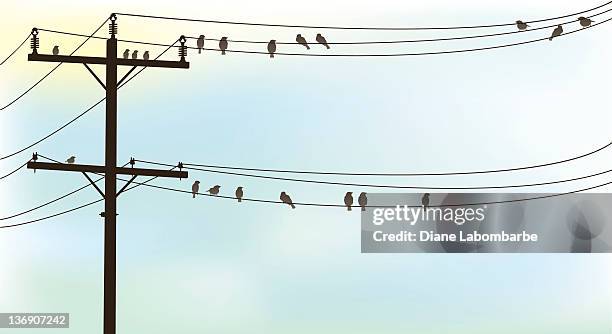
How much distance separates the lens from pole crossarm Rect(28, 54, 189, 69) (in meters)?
35.7

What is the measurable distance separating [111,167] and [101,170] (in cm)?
24

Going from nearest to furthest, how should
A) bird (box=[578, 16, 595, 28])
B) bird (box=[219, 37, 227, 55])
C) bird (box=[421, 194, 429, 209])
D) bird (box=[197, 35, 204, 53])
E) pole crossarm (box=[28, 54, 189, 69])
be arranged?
pole crossarm (box=[28, 54, 189, 69])
bird (box=[578, 16, 595, 28])
bird (box=[219, 37, 227, 55])
bird (box=[197, 35, 204, 53])
bird (box=[421, 194, 429, 209])

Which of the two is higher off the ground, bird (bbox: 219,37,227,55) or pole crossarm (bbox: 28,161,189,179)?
bird (bbox: 219,37,227,55)

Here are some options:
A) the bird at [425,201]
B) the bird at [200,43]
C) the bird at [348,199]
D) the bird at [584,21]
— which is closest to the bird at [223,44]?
the bird at [200,43]

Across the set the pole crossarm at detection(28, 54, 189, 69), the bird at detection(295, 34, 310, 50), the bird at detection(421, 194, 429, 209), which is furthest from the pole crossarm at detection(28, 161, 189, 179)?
the bird at detection(421, 194, 429, 209)

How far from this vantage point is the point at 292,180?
39781 millimetres

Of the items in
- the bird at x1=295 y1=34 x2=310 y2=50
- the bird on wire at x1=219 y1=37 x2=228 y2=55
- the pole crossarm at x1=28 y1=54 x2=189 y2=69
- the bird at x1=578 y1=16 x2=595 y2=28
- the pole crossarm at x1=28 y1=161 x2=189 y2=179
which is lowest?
the pole crossarm at x1=28 y1=161 x2=189 y2=179

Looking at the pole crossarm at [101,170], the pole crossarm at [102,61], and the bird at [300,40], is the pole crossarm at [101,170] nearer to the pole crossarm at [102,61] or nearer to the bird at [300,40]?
the pole crossarm at [102,61]

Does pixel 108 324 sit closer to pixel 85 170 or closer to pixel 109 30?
pixel 85 170

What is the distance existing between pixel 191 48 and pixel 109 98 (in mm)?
2456

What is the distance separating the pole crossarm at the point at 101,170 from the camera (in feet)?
115

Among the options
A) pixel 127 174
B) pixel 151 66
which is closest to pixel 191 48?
pixel 151 66

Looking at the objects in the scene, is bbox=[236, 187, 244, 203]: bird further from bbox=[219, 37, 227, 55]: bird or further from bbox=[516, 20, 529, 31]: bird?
bbox=[516, 20, 529, 31]: bird

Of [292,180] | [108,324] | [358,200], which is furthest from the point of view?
[358,200]
